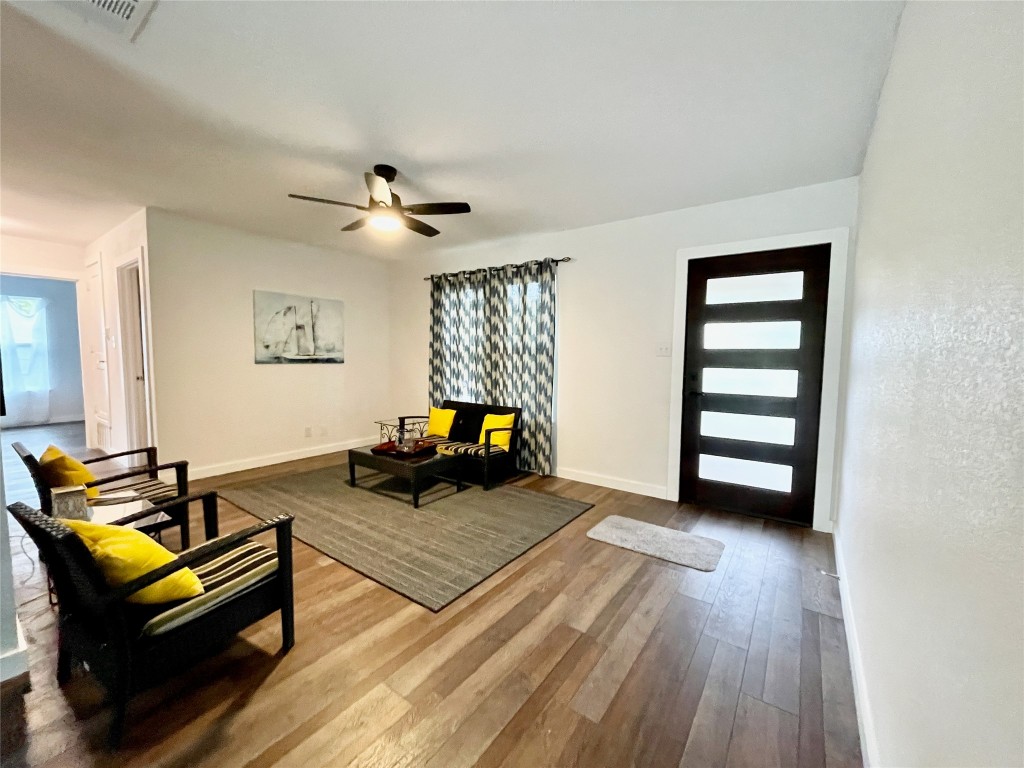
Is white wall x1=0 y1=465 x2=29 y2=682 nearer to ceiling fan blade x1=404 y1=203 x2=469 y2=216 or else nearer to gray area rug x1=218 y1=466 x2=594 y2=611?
gray area rug x1=218 y1=466 x2=594 y2=611

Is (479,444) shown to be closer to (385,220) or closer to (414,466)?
(414,466)

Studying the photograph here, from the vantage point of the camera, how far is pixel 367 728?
1.41 m

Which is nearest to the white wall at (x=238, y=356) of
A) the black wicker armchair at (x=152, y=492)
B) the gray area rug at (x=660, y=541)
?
the black wicker armchair at (x=152, y=492)

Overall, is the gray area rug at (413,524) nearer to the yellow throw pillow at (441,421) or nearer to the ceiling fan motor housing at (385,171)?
the yellow throw pillow at (441,421)

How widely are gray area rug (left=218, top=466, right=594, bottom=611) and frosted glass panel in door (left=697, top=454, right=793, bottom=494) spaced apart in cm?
116

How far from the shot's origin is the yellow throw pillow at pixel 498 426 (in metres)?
4.11

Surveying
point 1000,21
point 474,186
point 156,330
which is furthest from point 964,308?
point 156,330

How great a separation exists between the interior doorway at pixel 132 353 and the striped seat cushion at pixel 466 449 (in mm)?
3382

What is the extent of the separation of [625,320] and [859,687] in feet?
9.71

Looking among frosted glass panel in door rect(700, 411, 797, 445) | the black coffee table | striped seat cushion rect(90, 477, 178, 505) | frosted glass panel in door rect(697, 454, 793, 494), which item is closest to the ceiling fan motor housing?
the black coffee table

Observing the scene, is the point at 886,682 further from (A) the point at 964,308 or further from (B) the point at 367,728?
(B) the point at 367,728

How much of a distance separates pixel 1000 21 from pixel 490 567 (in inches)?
106

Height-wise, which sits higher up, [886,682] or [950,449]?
[950,449]

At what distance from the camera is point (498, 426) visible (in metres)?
4.32
